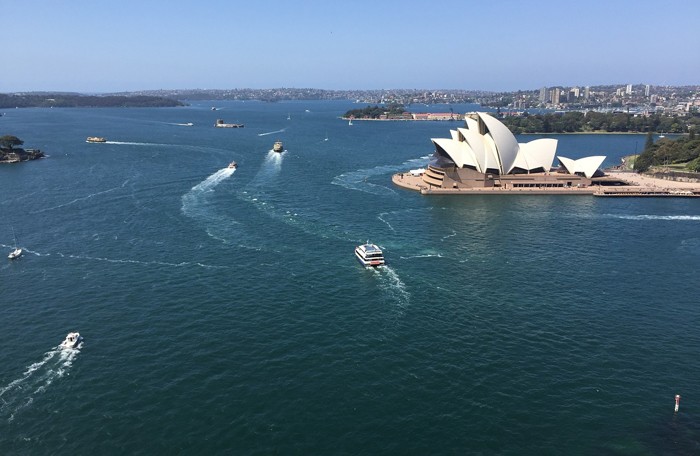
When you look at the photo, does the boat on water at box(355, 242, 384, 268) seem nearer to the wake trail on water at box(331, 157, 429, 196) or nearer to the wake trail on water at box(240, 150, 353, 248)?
the wake trail on water at box(240, 150, 353, 248)

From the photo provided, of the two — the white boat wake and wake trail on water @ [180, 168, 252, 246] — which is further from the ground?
wake trail on water @ [180, 168, 252, 246]

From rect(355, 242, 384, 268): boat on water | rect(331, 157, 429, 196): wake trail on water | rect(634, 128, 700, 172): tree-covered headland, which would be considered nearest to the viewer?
rect(355, 242, 384, 268): boat on water

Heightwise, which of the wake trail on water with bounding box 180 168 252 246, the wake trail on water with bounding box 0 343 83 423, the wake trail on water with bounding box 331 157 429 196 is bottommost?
the wake trail on water with bounding box 0 343 83 423

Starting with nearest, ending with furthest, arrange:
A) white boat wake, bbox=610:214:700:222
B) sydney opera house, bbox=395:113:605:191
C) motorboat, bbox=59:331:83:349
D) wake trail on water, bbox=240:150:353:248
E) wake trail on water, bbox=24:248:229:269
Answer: motorboat, bbox=59:331:83:349 < wake trail on water, bbox=24:248:229:269 < wake trail on water, bbox=240:150:353:248 < white boat wake, bbox=610:214:700:222 < sydney opera house, bbox=395:113:605:191

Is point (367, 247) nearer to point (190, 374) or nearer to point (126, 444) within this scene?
point (190, 374)

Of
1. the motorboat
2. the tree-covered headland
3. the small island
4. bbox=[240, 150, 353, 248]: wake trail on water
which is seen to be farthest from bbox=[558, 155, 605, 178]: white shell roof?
the small island

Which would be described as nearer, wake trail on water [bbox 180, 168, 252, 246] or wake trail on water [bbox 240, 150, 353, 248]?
wake trail on water [bbox 180, 168, 252, 246]

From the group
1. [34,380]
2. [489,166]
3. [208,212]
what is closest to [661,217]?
[489,166]
